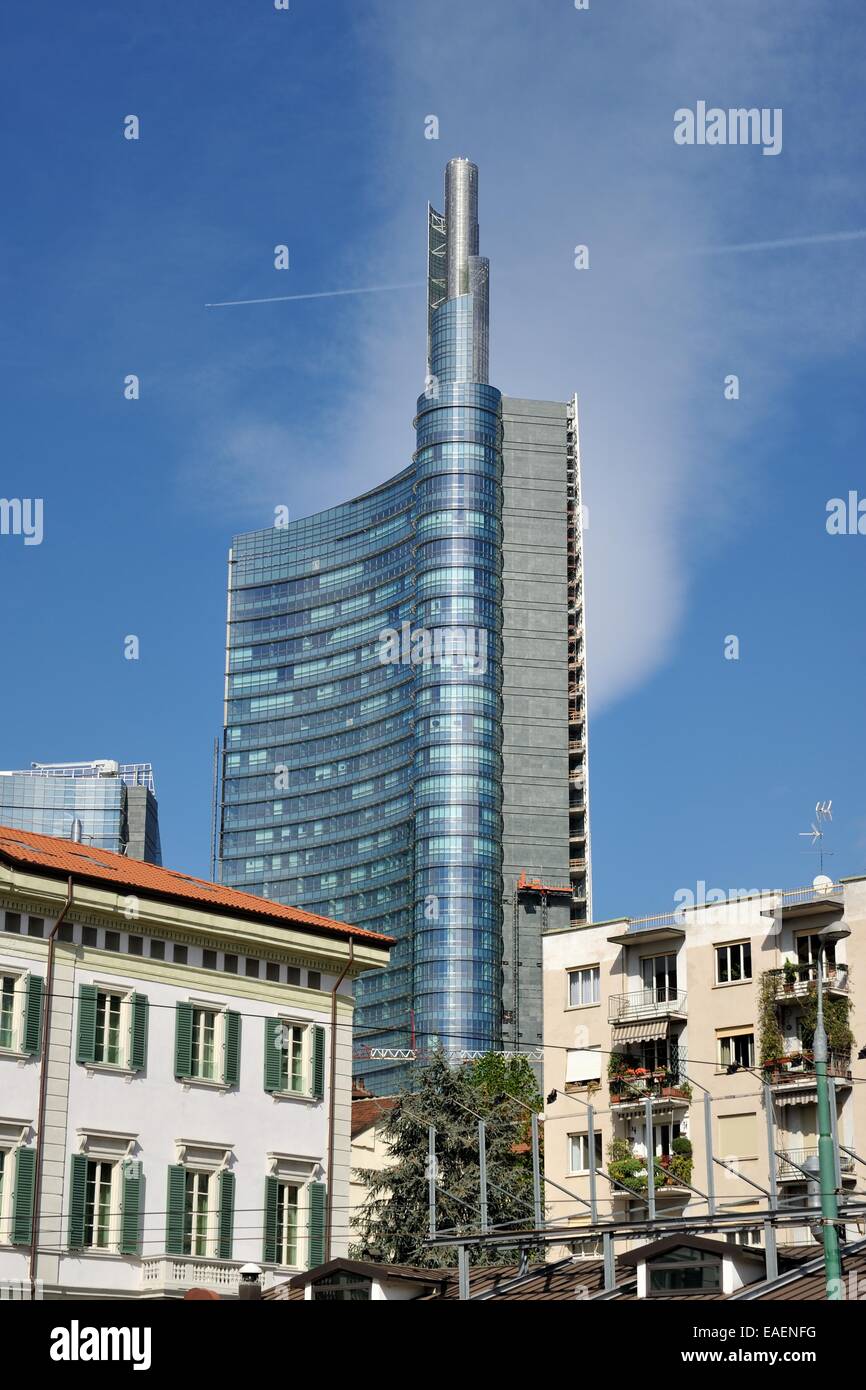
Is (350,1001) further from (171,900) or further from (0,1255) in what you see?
(0,1255)

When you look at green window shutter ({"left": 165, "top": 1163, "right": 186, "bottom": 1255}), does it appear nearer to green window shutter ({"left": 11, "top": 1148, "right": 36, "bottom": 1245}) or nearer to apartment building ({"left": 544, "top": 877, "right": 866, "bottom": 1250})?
green window shutter ({"left": 11, "top": 1148, "right": 36, "bottom": 1245})

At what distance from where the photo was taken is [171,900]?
2055 inches

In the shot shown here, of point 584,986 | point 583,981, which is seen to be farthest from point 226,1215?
point 583,981

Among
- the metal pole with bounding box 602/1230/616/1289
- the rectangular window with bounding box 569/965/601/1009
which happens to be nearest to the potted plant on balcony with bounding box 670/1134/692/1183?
the rectangular window with bounding box 569/965/601/1009

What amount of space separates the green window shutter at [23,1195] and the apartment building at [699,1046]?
2861 cm

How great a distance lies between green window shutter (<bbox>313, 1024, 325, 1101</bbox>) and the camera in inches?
2143

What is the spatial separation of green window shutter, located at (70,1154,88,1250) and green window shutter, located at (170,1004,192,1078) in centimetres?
379

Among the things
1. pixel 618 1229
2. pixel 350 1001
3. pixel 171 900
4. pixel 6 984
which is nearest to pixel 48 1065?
pixel 6 984

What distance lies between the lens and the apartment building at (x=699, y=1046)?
71.9 m

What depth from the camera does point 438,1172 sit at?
72125 millimetres

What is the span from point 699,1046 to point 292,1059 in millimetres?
27009

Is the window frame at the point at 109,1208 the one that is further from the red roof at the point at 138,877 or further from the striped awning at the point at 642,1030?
the striped awning at the point at 642,1030

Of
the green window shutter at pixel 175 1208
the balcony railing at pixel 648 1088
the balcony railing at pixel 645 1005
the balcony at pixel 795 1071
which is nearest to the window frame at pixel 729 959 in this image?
the balcony railing at pixel 645 1005

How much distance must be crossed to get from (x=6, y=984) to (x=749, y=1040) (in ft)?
120
